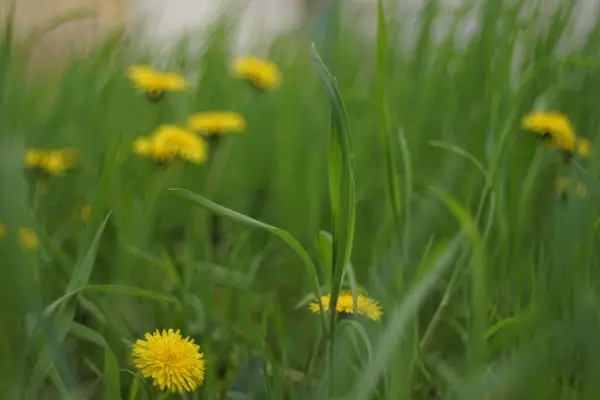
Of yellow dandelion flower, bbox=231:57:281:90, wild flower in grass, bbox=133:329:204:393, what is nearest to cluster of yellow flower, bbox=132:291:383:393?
wild flower in grass, bbox=133:329:204:393

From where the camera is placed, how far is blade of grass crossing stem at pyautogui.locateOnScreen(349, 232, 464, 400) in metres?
0.33

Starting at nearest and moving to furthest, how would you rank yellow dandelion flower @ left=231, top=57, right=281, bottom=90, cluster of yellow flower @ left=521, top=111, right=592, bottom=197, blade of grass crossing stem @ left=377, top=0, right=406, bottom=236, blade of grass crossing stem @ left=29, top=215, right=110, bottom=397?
blade of grass crossing stem @ left=29, top=215, right=110, bottom=397 < blade of grass crossing stem @ left=377, top=0, right=406, bottom=236 < cluster of yellow flower @ left=521, top=111, right=592, bottom=197 < yellow dandelion flower @ left=231, top=57, right=281, bottom=90

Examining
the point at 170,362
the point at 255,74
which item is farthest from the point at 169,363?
the point at 255,74

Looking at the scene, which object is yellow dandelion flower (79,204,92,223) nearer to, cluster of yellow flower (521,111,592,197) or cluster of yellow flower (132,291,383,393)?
cluster of yellow flower (132,291,383,393)

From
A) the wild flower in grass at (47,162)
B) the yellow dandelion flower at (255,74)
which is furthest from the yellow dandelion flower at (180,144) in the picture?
the yellow dandelion flower at (255,74)

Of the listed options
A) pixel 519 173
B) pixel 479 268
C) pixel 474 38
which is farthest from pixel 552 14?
pixel 479 268

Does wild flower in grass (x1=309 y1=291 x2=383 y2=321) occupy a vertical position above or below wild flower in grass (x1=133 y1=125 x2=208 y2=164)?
above

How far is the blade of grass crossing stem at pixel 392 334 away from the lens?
33cm

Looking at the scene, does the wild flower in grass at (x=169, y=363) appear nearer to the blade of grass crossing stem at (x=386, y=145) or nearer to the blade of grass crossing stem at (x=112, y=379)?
the blade of grass crossing stem at (x=112, y=379)

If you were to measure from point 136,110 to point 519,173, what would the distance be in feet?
1.73

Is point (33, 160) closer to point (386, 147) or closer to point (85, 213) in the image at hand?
point (85, 213)

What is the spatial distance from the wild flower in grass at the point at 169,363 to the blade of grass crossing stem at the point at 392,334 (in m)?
0.09

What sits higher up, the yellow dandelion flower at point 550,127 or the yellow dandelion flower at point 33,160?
the yellow dandelion flower at point 550,127

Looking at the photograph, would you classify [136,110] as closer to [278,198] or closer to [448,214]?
[278,198]
